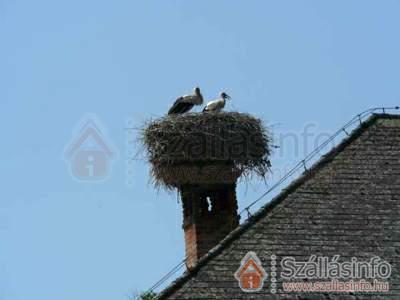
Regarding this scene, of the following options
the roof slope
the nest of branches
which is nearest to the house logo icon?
the roof slope

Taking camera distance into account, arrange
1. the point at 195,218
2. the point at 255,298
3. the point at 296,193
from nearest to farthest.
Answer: the point at 255,298 → the point at 296,193 → the point at 195,218

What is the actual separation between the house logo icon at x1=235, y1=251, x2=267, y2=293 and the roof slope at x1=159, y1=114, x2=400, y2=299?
67 millimetres

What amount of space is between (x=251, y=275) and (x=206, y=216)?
5.18 meters

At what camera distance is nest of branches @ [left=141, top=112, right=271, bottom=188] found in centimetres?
2406

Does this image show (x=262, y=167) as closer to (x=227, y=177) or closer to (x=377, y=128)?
(x=227, y=177)

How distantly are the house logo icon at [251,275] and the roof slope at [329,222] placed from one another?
2.6 inches

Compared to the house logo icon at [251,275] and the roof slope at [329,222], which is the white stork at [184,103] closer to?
the roof slope at [329,222]

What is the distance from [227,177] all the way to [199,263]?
5.99m

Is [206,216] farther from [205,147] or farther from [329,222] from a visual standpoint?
[329,222]

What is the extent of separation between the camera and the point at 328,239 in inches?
739

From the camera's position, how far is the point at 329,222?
1900cm

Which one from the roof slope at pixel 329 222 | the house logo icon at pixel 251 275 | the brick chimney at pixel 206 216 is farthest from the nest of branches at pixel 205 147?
the house logo icon at pixel 251 275

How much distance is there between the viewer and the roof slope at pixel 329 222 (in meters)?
18.0

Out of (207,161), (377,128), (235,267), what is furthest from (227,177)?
(235,267)
